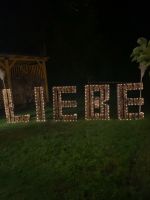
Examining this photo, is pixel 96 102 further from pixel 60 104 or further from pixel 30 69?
pixel 30 69

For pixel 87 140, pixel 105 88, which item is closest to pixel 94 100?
pixel 105 88

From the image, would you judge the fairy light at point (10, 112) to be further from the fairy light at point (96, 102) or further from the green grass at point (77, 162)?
the fairy light at point (96, 102)

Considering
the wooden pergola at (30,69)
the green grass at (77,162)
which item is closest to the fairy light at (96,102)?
the green grass at (77,162)

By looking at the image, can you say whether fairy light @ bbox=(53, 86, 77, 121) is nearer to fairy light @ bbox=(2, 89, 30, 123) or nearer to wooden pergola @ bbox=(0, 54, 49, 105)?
fairy light @ bbox=(2, 89, 30, 123)

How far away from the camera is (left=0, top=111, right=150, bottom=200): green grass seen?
9419 mm

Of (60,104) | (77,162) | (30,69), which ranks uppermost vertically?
(30,69)

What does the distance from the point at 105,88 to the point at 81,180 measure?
7.11m

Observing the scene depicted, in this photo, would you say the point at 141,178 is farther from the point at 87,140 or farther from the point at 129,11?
the point at 129,11

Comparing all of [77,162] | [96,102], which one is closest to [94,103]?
[96,102]

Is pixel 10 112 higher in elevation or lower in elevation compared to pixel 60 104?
lower

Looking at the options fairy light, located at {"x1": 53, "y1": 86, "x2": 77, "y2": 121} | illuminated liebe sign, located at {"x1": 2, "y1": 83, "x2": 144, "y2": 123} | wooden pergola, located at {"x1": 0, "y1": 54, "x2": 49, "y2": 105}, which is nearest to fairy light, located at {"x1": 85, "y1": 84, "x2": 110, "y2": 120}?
illuminated liebe sign, located at {"x1": 2, "y1": 83, "x2": 144, "y2": 123}

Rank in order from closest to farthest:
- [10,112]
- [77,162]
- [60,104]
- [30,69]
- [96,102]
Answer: [77,162] < [96,102] < [60,104] < [10,112] < [30,69]

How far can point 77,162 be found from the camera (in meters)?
11.2

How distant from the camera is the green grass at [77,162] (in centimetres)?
942
